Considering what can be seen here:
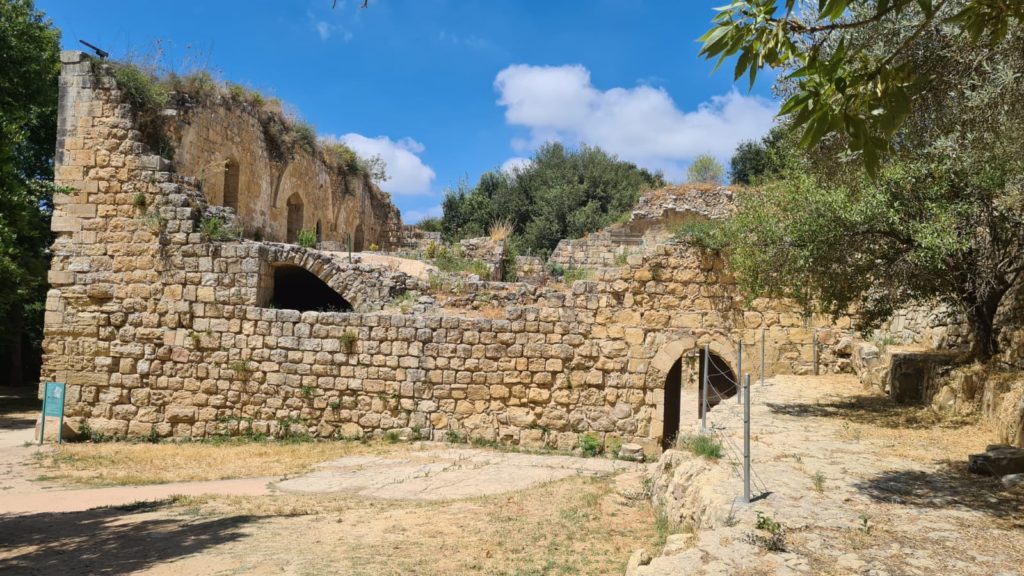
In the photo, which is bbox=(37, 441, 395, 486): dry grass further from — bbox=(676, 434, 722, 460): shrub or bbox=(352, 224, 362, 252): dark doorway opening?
bbox=(352, 224, 362, 252): dark doorway opening

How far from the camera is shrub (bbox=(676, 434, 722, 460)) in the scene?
6.26 metres

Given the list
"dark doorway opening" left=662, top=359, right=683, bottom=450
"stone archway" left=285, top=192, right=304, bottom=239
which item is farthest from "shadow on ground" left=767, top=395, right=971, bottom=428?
"stone archway" left=285, top=192, right=304, bottom=239

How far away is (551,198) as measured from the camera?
3934 centimetres

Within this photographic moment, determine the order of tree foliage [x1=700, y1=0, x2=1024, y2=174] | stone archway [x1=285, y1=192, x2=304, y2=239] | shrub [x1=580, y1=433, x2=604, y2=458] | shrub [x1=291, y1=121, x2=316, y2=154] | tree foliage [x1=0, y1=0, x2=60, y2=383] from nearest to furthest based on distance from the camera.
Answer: tree foliage [x1=700, y1=0, x2=1024, y2=174] → shrub [x1=580, y1=433, x2=604, y2=458] → tree foliage [x1=0, y1=0, x2=60, y2=383] → shrub [x1=291, y1=121, x2=316, y2=154] → stone archway [x1=285, y1=192, x2=304, y2=239]

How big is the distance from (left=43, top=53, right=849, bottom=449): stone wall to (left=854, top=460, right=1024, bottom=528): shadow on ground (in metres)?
5.58

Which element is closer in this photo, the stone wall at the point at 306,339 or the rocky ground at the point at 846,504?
the rocky ground at the point at 846,504

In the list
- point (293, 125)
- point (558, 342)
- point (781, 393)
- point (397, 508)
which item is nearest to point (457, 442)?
point (558, 342)

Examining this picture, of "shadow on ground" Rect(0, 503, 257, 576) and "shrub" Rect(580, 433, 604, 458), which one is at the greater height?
"shrub" Rect(580, 433, 604, 458)

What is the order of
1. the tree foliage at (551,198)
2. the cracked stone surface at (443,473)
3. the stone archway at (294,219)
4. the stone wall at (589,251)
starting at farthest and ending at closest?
the tree foliage at (551,198) → the stone wall at (589,251) → the stone archway at (294,219) → the cracked stone surface at (443,473)

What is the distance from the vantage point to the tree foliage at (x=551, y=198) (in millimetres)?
38656

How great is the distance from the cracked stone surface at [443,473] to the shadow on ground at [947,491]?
4.21 m

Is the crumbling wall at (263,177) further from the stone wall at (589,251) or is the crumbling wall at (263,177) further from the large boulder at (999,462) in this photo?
the large boulder at (999,462)

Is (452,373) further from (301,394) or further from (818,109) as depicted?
(818,109)

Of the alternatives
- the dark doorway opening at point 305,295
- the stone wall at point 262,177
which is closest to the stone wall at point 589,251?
the stone wall at point 262,177
